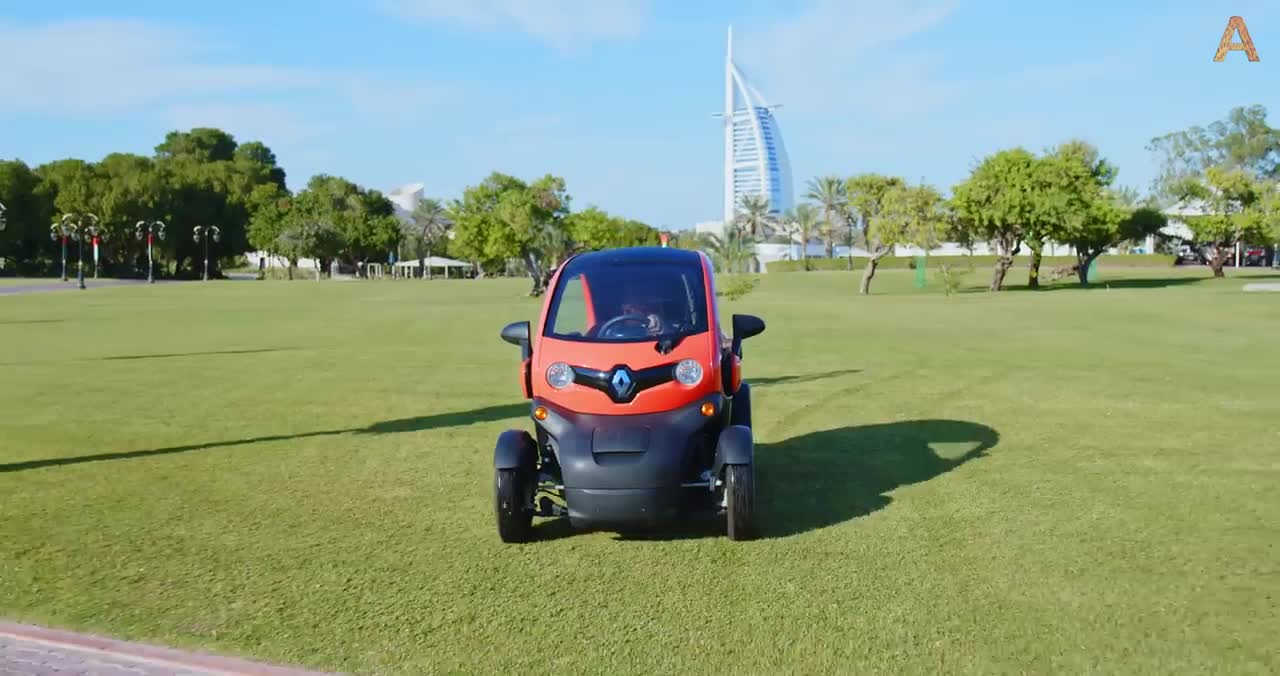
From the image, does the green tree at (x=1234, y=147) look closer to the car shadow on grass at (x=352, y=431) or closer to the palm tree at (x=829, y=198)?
the palm tree at (x=829, y=198)

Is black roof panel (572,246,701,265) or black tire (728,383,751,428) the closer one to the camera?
black roof panel (572,246,701,265)

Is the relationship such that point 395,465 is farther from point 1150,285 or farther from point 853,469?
point 1150,285

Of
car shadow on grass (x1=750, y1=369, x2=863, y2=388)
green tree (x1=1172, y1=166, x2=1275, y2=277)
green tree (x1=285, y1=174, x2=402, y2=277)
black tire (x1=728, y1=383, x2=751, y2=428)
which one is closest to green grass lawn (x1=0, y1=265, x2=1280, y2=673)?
car shadow on grass (x1=750, y1=369, x2=863, y2=388)

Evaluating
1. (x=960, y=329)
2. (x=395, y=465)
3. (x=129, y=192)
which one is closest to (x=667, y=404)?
(x=395, y=465)

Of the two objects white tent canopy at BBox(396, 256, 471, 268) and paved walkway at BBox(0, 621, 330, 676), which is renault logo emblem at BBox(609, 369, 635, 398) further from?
white tent canopy at BBox(396, 256, 471, 268)

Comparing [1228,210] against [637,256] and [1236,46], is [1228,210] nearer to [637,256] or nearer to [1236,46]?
[1236,46]

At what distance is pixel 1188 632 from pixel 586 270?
432 cm

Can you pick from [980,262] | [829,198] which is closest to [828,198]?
[829,198]

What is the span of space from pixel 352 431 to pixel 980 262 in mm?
99404

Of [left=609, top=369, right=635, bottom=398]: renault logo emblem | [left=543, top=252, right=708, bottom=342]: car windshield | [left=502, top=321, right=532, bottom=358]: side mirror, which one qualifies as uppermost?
[left=543, top=252, right=708, bottom=342]: car windshield

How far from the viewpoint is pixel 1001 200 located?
190 ft

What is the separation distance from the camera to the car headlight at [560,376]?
7066mm

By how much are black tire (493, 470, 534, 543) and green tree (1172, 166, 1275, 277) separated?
7254 centimetres

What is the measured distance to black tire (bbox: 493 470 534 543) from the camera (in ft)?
22.4
